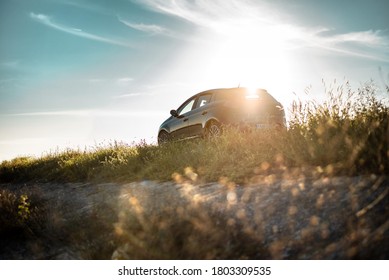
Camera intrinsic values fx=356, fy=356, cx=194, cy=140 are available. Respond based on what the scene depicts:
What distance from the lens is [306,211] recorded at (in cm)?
351

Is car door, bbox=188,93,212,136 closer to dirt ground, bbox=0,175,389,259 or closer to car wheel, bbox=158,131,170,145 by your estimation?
car wheel, bbox=158,131,170,145

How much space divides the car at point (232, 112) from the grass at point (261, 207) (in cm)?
116

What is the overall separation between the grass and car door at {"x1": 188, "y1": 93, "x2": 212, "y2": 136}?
2177 mm

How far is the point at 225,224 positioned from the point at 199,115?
5979mm

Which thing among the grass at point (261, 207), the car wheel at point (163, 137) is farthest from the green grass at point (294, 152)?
the car wheel at point (163, 137)

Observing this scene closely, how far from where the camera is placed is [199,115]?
945 cm

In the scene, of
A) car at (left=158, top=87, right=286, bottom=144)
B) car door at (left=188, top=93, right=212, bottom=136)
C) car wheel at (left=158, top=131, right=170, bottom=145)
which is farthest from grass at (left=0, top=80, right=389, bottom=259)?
car wheel at (left=158, top=131, right=170, bottom=145)

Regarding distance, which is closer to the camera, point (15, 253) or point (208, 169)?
point (15, 253)

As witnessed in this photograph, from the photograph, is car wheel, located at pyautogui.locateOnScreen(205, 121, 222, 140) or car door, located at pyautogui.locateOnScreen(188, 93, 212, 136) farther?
car door, located at pyautogui.locateOnScreen(188, 93, 212, 136)

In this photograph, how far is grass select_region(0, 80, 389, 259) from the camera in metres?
3.13

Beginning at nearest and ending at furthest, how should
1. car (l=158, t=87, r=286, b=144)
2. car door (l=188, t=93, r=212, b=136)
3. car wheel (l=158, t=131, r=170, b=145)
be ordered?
car (l=158, t=87, r=286, b=144), car door (l=188, t=93, r=212, b=136), car wheel (l=158, t=131, r=170, b=145)

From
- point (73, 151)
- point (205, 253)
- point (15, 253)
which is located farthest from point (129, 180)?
point (73, 151)

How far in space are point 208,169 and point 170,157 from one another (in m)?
1.55
